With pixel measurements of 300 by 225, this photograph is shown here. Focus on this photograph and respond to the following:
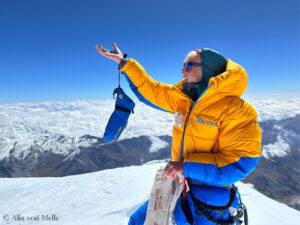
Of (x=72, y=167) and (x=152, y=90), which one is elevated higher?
(x=152, y=90)

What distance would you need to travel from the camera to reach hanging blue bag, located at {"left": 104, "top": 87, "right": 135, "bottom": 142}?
3.18 m

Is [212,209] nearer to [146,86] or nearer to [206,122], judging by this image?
[206,122]

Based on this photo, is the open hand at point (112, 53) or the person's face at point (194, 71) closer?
the person's face at point (194, 71)

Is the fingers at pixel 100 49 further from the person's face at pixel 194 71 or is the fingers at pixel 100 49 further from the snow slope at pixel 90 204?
the snow slope at pixel 90 204

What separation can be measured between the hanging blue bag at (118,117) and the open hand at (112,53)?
641 millimetres

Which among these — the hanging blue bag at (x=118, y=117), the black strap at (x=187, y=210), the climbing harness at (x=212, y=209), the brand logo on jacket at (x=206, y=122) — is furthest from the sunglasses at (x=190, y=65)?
the black strap at (x=187, y=210)

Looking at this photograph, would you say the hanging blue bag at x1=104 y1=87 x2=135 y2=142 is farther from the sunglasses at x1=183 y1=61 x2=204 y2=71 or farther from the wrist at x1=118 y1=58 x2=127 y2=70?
the sunglasses at x1=183 y1=61 x2=204 y2=71

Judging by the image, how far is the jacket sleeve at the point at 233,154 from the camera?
5.94 ft

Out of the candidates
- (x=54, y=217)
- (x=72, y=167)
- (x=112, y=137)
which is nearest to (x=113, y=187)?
(x=54, y=217)

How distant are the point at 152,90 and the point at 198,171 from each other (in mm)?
1604

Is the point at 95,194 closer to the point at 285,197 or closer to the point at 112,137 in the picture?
the point at 112,137

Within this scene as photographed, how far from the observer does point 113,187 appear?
9.30m

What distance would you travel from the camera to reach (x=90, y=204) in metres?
7.30

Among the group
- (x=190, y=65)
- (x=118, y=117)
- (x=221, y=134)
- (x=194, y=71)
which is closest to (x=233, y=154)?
(x=221, y=134)
